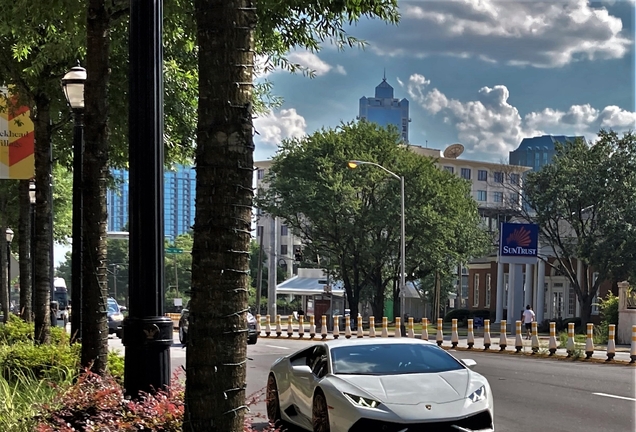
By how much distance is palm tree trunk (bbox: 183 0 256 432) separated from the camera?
445cm

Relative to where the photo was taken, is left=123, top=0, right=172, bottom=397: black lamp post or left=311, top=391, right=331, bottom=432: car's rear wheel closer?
left=123, top=0, right=172, bottom=397: black lamp post

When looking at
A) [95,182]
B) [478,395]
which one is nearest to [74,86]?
[95,182]

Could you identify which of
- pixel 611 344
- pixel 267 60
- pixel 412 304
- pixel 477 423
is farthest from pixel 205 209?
pixel 412 304

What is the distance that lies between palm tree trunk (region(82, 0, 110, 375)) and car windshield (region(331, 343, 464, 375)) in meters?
2.75

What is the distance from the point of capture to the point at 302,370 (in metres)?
10.7

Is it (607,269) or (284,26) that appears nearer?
(284,26)

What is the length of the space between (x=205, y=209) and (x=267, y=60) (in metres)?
8.43

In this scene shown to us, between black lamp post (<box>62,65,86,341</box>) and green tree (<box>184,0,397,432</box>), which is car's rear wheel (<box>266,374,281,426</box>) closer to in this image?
black lamp post (<box>62,65,86,341</box>)

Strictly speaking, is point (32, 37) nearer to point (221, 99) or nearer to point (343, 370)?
point (343, 370)

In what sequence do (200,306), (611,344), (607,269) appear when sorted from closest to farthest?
(200,306) → (611,344) → (607,269)

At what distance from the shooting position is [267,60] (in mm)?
12641

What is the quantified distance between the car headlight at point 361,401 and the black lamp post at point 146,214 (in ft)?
9.00

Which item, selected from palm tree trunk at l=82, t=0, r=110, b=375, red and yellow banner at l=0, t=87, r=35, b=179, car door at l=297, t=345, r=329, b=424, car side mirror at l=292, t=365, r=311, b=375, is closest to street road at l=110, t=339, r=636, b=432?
car side mirror at l=292, t=365, r=311, b=375

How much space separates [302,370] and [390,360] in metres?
1.16
